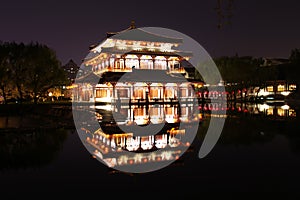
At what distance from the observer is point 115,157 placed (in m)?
8.96

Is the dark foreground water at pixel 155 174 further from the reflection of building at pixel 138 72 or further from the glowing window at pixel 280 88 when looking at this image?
the glowing window at pixel 280 88

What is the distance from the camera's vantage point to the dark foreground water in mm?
5973

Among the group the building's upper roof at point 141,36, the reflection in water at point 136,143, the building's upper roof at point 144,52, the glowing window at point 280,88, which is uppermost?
the building's upper roof at point 141,36

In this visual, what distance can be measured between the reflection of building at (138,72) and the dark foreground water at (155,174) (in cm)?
2881

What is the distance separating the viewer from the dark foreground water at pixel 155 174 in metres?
5.97

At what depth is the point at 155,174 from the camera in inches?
286

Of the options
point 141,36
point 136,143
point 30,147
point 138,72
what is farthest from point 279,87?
point 30,147

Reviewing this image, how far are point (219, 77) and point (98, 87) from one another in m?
23.8

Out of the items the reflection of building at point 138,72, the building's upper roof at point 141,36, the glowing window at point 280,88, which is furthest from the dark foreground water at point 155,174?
the glowing window at point 280,88

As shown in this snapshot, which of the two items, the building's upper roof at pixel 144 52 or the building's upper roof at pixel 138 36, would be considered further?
the building's upper roof at pixel 138 36

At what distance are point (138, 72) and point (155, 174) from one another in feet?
116

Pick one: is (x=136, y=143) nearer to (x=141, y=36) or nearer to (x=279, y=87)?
(x=141, y=36)

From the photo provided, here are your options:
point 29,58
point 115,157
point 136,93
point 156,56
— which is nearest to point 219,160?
point 115,157

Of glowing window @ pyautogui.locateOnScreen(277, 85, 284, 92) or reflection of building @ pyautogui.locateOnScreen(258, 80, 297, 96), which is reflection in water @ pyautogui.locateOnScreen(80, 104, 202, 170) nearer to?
reflection of building @ pyautogui.locateOnScreen(258, 80, 297, 96)
